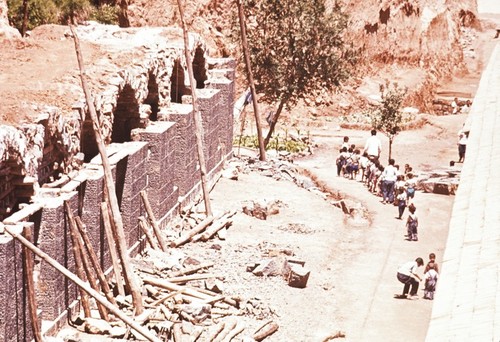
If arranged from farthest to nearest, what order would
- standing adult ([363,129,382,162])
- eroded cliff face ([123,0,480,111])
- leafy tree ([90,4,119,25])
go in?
eroded cliff face ([123,0,480,111]) → leafy tree ([90,4,119,25]) → standing adult ([363,129,382,162])

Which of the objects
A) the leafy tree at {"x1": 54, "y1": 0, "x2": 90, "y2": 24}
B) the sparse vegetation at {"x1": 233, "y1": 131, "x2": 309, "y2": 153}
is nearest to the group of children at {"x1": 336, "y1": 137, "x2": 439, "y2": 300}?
the sparse vegetation at {"x1": 233, "y1": 131, "x2": 309, "y2": 153}

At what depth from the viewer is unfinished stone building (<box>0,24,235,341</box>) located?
1541 cm

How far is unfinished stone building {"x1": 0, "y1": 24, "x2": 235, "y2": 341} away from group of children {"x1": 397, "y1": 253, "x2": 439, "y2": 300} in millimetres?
5369

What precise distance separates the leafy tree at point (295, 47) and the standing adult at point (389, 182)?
7244 mm

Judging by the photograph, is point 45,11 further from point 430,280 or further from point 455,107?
point 455,107

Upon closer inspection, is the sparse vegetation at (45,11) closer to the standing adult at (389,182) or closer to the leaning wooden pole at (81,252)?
the standing adult at (389,182)

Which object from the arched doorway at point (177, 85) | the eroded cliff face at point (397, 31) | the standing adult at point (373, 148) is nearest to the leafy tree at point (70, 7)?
the arched doorway at point (177, 85)

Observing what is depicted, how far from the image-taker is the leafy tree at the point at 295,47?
34156 millimetres

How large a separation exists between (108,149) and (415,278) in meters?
6.69

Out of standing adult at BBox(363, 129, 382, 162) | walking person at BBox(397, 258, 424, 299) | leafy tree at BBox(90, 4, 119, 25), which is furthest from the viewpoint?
leafy tree at BBox(90, 4, 119, 25)

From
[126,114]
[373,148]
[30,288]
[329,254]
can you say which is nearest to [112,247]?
[30,288]

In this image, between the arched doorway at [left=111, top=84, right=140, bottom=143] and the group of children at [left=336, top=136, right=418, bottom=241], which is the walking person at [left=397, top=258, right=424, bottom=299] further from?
the arched doorway at [left=111, top=84, right=140, bottom=143]

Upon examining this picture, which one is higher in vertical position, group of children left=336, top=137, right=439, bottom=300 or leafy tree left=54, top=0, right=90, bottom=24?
leafy tree left=54, top=0, right=90, bottom=24

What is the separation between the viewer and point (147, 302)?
58.6ft
